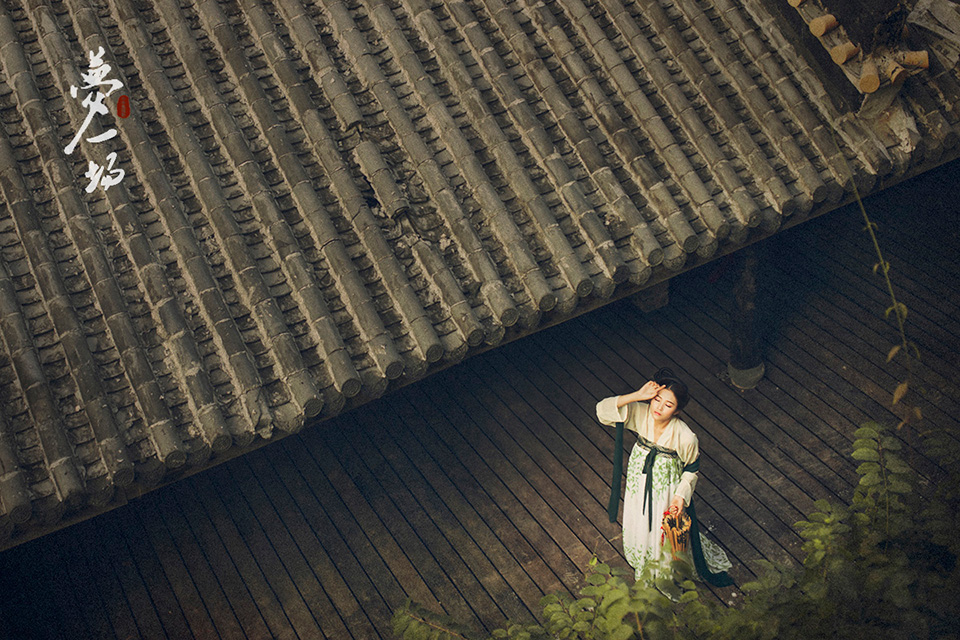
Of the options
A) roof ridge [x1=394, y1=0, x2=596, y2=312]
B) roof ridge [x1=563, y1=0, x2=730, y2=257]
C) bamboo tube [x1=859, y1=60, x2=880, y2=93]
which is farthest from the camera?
bamboo tube [x1=859, y1=60, x2=880, y2=93]

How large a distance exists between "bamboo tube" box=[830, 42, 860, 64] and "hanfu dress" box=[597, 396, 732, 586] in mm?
2601

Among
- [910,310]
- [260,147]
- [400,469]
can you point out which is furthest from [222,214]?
[910,310]

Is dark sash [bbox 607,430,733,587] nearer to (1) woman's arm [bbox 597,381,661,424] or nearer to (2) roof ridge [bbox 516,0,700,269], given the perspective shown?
(1) woman's arm [bbox 597,381,661,424]

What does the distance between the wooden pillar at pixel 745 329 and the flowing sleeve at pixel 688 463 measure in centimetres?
169

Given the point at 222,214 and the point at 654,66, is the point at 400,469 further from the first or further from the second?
the point at 654,66

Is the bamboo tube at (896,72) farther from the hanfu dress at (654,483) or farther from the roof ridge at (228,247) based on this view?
the roof ridge at (228,247)

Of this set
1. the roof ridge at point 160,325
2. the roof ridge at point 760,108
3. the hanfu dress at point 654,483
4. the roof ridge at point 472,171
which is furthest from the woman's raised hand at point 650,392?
the roof ridge at point 160,325

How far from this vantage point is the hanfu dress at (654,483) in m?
4.67

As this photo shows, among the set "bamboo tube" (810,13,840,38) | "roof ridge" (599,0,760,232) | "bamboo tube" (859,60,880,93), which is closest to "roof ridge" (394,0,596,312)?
"roof ridge" (599,0,760,232)

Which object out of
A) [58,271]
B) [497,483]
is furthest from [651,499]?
[58,271]

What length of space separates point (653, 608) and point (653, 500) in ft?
5.42

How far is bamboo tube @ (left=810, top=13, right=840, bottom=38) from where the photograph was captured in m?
5.18

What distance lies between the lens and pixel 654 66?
5.55 metres

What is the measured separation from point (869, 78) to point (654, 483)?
2.93m
